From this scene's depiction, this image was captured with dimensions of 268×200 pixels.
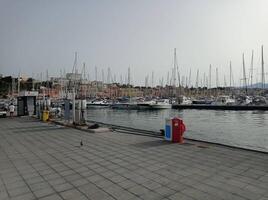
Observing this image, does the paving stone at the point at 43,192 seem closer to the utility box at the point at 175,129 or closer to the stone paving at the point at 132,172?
the stone paving at the point at 132,172

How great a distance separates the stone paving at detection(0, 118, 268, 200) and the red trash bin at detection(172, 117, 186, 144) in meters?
0.73

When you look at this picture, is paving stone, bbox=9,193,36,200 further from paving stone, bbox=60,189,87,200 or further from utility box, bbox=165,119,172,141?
utility box, bbox=165,119,172,141

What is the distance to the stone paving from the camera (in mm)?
4910

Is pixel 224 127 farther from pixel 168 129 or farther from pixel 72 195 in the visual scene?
pixel 72 195

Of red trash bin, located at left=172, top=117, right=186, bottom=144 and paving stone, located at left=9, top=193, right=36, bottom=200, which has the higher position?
red trash bin, located at left=172, top=117, right=186, bottom=144

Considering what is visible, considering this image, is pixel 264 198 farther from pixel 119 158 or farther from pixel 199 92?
pixel 199 92

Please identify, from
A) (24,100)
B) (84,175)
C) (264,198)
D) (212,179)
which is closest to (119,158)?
(84,175)

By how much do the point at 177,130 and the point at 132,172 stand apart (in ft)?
15.6

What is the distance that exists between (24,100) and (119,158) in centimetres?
2277

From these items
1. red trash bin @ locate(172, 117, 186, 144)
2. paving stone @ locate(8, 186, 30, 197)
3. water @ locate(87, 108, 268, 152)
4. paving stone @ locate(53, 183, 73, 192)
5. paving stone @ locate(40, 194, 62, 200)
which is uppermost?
red trash bin @ locate(172, 117, 186, 144)

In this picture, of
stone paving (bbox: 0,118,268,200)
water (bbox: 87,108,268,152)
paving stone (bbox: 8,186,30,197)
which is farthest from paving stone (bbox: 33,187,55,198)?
water (bbox: 87,108,268,152)

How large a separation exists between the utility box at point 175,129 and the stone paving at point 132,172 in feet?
2.47

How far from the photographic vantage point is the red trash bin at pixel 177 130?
10.4 metres

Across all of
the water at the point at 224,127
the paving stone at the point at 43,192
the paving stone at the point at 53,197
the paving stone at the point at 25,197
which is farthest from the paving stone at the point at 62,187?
the water at the point at 224,127
